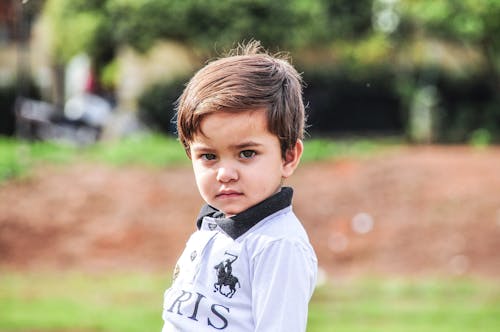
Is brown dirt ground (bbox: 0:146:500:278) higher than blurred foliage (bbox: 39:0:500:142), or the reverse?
blurred foliage (bbox: 39:0:500:142)

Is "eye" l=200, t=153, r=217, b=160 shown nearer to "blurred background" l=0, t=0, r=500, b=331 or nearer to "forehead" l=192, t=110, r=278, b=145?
"forehead" l=192, t=110, r=278, b=145

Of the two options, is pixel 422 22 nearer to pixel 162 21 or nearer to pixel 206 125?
pixel 162 21

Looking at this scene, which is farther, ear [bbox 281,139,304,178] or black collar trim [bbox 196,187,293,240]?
ear [bbox 281,139,304,178]

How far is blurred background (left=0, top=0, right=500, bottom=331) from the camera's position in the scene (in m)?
8.34

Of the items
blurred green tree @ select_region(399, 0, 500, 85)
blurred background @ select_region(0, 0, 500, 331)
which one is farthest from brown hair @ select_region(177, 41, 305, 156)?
blurred green tree @ select_region(399, 0, 500, 85)

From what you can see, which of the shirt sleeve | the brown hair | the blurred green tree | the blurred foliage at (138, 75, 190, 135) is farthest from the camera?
the blurred foliage at (138, 75, 190, 135)

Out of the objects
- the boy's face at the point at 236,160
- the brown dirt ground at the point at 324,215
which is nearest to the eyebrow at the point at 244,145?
the boy's face at the point at 236,160

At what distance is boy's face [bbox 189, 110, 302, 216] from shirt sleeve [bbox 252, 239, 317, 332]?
175mm

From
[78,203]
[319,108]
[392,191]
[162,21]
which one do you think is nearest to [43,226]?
[78,203]

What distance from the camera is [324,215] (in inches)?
422

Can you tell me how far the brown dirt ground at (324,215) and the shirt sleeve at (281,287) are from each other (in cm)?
717

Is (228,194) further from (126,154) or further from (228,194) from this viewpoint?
(126,154)

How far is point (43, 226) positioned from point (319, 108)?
1019 cm

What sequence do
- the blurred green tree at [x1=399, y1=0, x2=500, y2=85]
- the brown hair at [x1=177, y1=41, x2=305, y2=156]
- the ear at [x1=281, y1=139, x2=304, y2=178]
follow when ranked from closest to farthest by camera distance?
1. the brown hair at [x1=177, y1=41, x2=305, y2=156]
2. the ear at [x1=281, y1=139, x2=304, y2=178]
3. the blurred green tree at [x1=399, y1=0, x2=500, y2=85]
